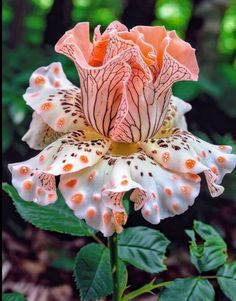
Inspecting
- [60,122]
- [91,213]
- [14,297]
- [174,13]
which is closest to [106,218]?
[91,213]

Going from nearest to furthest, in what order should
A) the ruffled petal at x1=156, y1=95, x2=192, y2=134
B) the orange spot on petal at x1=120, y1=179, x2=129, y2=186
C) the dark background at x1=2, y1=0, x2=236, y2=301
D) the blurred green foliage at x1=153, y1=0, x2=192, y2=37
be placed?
the orange spot on petal at x1=120, y1=179, x2=129, y2=186 → the ruffled petal at x1=156, y1=95, x2=192, y2=134 → the dark background at x1=2, y1=0, x2=236, y2=301 → the blurred green foliage at x1=153, y1=0, x2=192, y2=37

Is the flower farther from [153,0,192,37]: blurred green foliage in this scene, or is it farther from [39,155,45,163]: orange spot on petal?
[153,0,192,37]: blurred green foliage

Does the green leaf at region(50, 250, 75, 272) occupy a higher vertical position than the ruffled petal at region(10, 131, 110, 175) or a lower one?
lower

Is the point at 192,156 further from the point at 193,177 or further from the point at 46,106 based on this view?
the point at 46,106

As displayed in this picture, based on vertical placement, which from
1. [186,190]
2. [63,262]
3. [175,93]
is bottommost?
[63,262]

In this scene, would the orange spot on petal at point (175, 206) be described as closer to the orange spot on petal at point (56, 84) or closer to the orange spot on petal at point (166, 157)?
the orange spot on petal at point (166, 157)

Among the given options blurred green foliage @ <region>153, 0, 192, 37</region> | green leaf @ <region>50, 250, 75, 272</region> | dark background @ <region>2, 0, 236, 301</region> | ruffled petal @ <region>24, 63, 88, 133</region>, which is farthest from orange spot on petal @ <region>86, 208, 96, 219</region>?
blurred green foliage @ <region>153, 0, 192, 37</region>
